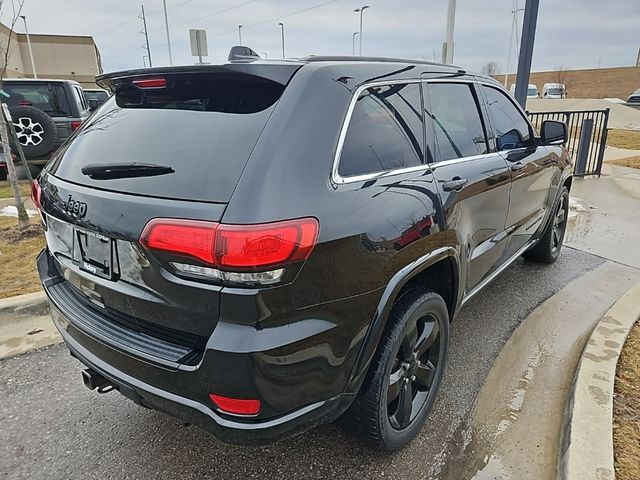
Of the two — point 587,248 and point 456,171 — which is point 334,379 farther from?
point 587,248

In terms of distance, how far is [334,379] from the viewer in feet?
5.84

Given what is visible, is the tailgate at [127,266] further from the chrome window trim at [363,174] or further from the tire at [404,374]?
the tire at [404,374]

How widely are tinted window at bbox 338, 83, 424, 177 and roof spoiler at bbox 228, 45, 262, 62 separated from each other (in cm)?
52

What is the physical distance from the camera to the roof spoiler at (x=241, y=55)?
203 centimetres

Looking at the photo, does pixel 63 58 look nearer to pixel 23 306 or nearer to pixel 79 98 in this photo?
pixel 79 98

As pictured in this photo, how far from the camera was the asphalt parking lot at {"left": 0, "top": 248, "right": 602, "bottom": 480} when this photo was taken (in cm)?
222

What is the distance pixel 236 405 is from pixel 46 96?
356 inches

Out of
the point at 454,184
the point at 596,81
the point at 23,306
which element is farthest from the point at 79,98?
the point at 596,81

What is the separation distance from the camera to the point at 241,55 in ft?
7.07

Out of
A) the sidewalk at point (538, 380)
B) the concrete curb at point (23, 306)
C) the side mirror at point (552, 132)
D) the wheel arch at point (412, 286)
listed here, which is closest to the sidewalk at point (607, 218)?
the sidewalk at point (538, 380)

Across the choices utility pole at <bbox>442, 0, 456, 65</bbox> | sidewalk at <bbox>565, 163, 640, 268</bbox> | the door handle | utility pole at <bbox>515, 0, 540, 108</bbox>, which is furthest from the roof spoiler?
utility pole at <bbox>442, 0, 456, 65</bbox>

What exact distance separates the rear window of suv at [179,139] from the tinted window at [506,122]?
6.88 feet

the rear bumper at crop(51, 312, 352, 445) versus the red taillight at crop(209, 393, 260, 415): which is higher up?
the red taillight at crop(209, 393, 260, 415)

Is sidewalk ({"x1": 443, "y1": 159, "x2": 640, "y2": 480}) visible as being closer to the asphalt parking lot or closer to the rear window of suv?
the asphalt parking lot
